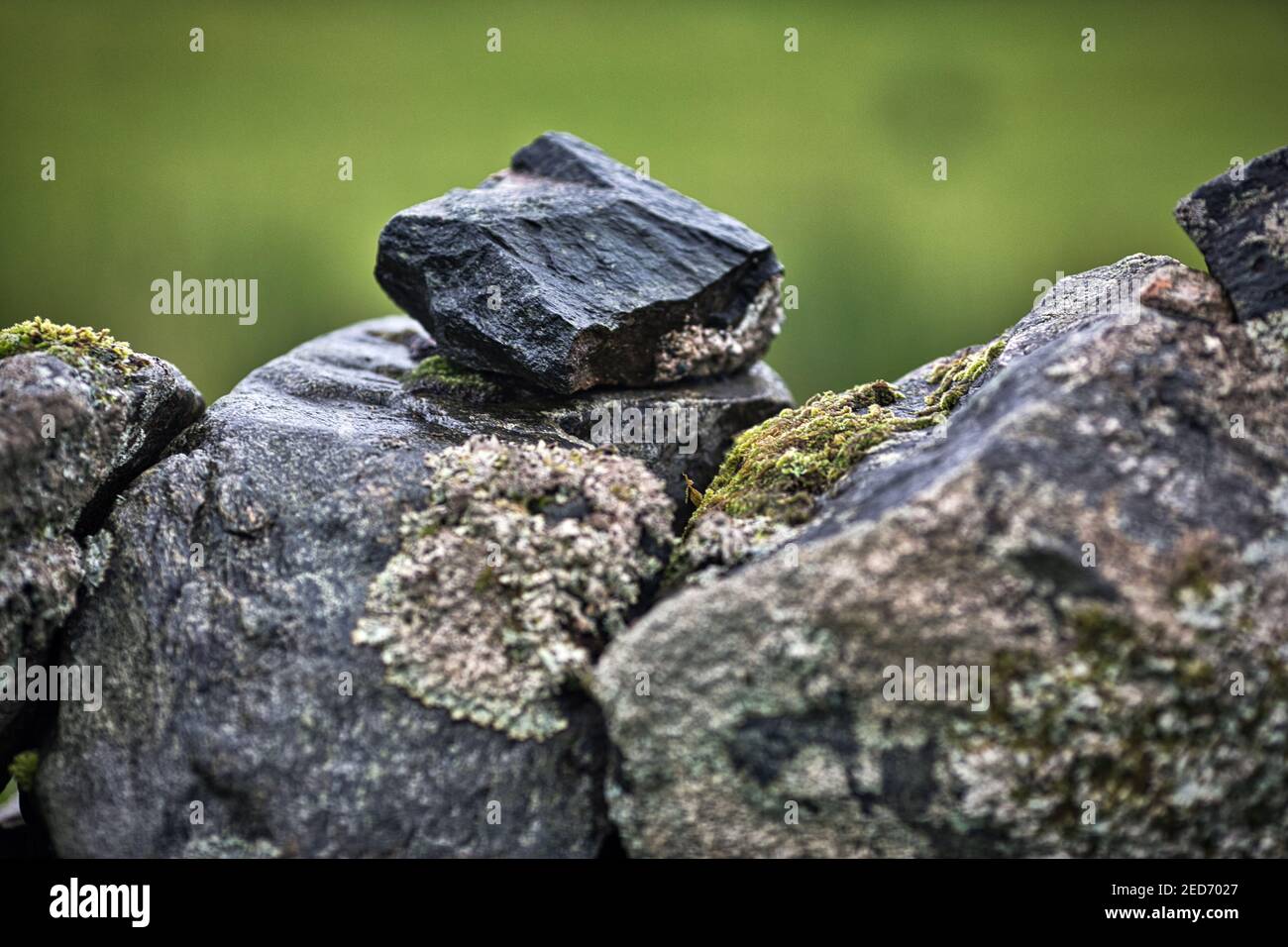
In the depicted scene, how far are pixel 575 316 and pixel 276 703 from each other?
2.67 meters

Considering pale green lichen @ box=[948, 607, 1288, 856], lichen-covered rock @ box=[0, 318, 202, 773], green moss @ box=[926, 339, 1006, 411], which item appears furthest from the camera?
green moss @ box=[926, 339, 1006, 411]

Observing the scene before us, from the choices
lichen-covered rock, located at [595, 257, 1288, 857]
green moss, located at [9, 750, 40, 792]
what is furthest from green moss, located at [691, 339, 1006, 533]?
green moss, located at [9, 750, 40, 792]

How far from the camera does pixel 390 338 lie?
747cm

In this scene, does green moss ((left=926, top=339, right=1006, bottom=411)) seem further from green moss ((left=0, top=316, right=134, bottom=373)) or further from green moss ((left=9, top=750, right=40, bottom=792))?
green moss ((left=9, top=750, right=40, bottom=792))

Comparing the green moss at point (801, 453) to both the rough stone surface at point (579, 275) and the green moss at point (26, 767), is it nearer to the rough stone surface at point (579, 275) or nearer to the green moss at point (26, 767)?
the rough stone surface at point (579, 275)

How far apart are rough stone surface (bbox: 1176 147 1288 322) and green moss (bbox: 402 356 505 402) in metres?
3.98

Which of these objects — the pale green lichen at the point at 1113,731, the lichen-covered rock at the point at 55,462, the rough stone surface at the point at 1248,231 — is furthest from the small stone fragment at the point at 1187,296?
the lichen-covered rock at the point at 55,462

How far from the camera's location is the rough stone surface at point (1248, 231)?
14.0 feet

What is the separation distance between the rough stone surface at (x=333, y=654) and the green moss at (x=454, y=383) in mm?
870

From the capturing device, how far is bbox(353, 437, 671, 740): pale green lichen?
425 cm

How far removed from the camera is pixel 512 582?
438 centimetres

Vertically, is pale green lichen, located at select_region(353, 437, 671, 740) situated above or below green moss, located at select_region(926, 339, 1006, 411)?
below

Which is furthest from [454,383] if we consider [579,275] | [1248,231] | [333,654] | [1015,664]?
[1248,231]
